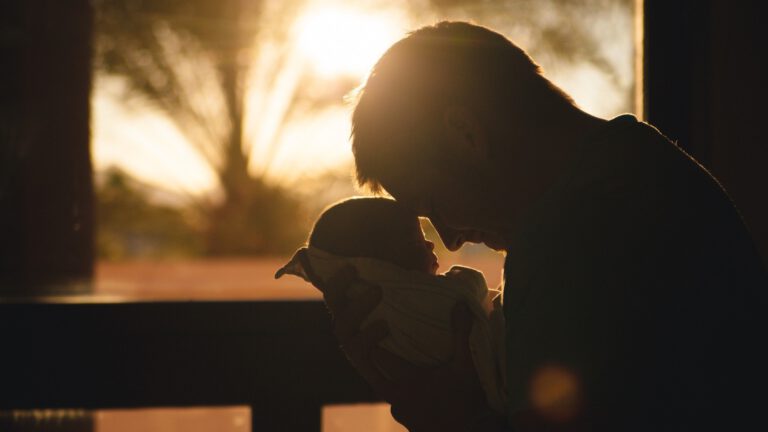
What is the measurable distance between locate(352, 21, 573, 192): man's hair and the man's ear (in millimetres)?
11

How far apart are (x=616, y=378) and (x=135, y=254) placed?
8013mm

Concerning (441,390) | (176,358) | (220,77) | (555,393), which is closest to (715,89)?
(441,390)

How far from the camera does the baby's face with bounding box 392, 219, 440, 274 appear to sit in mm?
1243

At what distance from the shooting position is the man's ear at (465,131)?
944 mm

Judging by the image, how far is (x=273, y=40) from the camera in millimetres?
6871

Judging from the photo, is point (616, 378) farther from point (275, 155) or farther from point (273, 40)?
point (275, 155)

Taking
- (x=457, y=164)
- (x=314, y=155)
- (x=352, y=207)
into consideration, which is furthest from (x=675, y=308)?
(x=314, y=155)

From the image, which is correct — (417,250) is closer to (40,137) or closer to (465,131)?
(465,131)

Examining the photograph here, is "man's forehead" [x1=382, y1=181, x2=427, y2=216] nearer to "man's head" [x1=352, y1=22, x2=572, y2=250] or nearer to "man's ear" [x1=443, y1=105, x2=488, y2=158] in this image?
"man's head" [x1=352, y1=22, x2=572, y2=250]

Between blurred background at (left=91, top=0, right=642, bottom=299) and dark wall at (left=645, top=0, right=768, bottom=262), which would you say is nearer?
dark wall at (left=645, top=0, right=768, bottom=262)

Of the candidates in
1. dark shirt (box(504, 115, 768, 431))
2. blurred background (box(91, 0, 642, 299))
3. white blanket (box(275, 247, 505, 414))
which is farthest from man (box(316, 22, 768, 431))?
blurred background (box(91, 0, 642, 299))

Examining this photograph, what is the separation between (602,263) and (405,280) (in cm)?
50

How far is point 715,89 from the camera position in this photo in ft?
4.85

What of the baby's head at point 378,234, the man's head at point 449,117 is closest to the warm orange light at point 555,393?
the man's head at point 449,117
